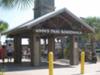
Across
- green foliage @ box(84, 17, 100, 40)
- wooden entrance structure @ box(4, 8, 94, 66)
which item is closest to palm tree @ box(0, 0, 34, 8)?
wooden entrance structure @ box(4, 8, 94, 66)

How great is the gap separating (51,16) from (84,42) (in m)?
19.2

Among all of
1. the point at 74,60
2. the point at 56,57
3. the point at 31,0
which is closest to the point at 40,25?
the point at 74,60

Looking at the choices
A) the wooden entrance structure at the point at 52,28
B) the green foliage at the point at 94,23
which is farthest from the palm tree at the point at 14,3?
the green foliage at the point at 94,23

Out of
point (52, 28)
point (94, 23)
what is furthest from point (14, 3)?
point (94, 23)

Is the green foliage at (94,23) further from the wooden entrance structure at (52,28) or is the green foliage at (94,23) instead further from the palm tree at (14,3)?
the palm tree at (14,3)

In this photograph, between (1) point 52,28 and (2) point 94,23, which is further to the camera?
(2) point 94,23

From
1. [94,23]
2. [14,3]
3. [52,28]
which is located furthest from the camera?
[94,23]

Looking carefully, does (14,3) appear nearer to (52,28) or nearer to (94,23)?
(52,28)

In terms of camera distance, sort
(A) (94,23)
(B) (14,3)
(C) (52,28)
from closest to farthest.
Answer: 1. (B) (14,3)
2. (C) (52,28)
3. (A) (94,23)

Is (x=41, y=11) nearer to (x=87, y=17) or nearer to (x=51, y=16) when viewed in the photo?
(x=51, y=16)

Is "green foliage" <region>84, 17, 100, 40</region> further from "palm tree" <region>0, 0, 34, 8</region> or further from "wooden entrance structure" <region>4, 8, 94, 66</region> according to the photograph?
"palm tree" <region>0, 0, 34, 8</region>

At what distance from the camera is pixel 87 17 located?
45.0 metres

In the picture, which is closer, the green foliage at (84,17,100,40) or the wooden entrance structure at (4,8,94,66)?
the wooden entrance structure at (4,8,94,66)

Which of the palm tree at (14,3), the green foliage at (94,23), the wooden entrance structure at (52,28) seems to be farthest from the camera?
the green foliage at (94,23)
